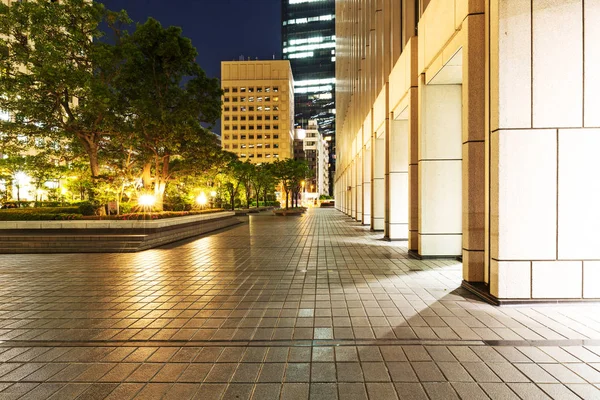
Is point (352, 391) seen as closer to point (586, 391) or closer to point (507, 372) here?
point (507, 372)

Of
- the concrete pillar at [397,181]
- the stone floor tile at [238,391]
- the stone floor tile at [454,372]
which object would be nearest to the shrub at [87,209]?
the concrete pillar at [397,181]

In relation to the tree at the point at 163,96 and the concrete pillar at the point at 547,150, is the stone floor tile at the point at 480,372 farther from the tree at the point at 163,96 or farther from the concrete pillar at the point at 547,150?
the tree at the point at 163,96

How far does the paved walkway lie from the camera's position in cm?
357

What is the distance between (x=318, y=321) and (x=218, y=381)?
203 centimetres

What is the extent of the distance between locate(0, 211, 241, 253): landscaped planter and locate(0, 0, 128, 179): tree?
3489 mm

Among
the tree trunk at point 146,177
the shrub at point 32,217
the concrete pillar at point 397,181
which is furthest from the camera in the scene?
the tree trunk at point 146,177

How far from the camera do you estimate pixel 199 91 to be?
19.8m

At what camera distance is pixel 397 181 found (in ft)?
47.6

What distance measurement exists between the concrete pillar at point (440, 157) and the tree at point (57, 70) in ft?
40.7

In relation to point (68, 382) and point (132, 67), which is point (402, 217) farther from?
point (132, 67)

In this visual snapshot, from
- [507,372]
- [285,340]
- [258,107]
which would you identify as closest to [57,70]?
[285,340]

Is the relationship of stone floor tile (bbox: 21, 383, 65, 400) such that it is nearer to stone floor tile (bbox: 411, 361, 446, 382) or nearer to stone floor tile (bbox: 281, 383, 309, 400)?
stone floor tile (bbox: 281, 383, 309, 400)

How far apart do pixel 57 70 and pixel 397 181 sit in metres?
14.1

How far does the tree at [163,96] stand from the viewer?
56.7 ft
